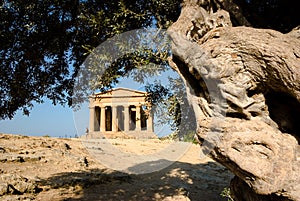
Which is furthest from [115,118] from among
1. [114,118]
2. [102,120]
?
[102,120]

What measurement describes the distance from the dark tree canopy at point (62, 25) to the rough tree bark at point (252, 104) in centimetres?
195

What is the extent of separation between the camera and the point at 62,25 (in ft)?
23.5

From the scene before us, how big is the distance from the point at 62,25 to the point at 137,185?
6787 millimetres

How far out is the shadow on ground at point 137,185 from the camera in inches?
368

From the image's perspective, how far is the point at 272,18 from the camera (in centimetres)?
636

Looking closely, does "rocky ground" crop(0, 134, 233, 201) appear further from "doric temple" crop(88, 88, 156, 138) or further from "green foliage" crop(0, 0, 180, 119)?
"doric temple" crop(88, 88, 156, 138)

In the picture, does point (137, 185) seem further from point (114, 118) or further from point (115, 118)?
point (114, 118)

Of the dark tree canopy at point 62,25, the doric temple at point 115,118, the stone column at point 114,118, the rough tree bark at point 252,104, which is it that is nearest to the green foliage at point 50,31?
the dark tree canopy at point 62,25

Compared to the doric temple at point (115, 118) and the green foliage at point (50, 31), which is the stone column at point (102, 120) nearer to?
the doric temple at point (115, 118)

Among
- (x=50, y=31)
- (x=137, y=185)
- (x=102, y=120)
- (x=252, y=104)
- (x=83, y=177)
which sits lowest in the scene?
(x=137, y=185)

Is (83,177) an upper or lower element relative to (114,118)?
lower

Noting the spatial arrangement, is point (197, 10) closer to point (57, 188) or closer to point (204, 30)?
point (204, 30)

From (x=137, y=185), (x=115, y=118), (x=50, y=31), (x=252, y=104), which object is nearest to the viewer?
(x=252, y=104)

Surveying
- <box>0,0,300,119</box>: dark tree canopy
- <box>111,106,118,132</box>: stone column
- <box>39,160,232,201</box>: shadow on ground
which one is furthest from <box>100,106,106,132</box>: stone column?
<box>0,0,300,119</box>: dark tree canopy
